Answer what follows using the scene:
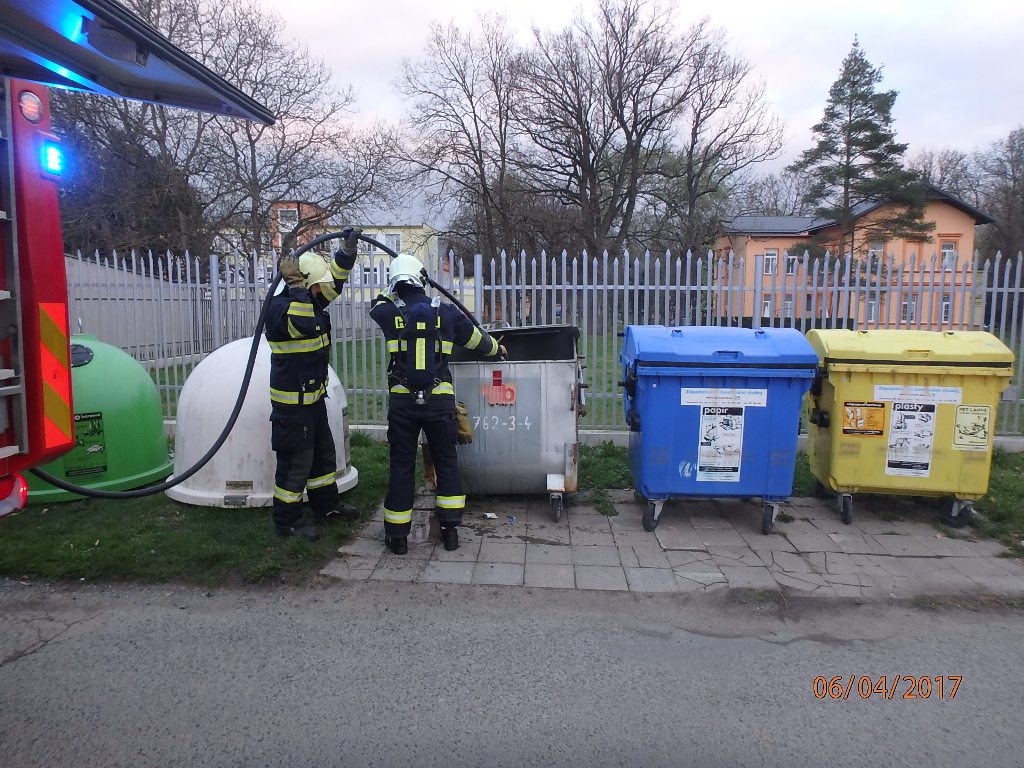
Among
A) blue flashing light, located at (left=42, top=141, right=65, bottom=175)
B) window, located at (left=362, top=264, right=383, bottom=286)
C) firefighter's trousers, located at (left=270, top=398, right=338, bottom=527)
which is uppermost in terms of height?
blue flashing light, located at (left=42, top=141, right=65, bottom=175)

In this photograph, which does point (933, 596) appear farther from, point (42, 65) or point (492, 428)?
point (42, 65)

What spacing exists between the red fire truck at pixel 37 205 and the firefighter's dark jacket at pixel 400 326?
6.38 feet

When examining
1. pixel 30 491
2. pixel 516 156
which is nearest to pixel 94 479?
pixel 30 491

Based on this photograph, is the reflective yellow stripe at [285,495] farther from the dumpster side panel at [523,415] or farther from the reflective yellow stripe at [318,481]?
the dumpster side panel at [523,415]

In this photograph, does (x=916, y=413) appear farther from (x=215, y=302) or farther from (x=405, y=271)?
(x=215, y=302)

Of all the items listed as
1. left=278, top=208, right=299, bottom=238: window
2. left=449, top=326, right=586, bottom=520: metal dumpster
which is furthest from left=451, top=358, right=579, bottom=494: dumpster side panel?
left=278, top=208, right=299, bottom=238: window

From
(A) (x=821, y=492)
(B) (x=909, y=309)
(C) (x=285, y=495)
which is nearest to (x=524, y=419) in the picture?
(C) (x=285, y=495)

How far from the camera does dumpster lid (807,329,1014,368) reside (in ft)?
16.3

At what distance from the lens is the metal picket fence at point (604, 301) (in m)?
7.12

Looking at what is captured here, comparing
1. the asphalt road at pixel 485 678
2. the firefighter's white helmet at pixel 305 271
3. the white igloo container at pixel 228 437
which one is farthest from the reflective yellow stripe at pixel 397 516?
the firefighter's white helmet at pixel 305 271

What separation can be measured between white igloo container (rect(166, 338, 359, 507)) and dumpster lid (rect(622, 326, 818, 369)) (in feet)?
8.32

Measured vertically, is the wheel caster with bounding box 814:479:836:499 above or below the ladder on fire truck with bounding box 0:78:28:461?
below

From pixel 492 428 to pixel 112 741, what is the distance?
318 cm
